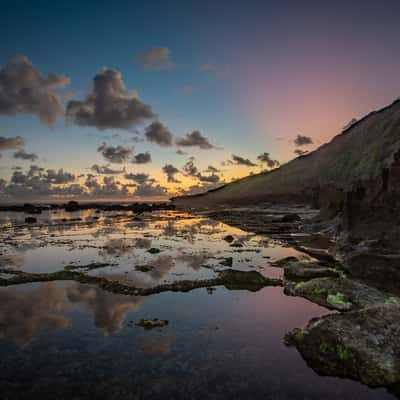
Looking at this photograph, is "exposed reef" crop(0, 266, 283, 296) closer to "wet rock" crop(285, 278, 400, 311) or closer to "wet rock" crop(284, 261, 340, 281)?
"wet rock" crop(284, 261, 340, 281)

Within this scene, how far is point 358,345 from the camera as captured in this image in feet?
31.6

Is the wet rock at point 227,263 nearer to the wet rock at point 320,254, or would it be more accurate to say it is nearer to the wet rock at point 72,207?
the wet rock at point 320,254

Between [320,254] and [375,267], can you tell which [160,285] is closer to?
[375,267]

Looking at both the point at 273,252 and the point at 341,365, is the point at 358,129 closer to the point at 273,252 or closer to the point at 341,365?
the point at 273,252

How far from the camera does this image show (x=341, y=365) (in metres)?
9.44

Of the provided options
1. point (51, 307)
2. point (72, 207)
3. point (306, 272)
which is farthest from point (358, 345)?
point (72, 207)

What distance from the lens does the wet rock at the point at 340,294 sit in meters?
14.5

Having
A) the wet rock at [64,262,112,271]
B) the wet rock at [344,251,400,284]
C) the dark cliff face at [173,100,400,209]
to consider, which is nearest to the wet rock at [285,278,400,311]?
the wet rock at [344,251,400,284]

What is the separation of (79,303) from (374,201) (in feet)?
80.2

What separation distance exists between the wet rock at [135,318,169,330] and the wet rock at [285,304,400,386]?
18.7 feet

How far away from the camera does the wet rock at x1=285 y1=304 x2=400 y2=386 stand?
902 cm

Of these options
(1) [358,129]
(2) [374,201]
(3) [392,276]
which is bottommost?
(3) [392,276]

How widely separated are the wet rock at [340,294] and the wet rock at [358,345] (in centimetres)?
367

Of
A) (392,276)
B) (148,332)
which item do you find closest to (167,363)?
(148,332)
